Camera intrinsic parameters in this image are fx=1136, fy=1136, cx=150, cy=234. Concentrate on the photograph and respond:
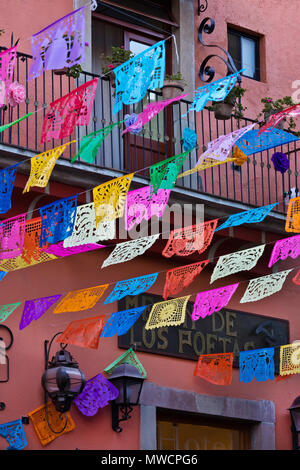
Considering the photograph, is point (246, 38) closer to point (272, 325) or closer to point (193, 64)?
point (193, 64)

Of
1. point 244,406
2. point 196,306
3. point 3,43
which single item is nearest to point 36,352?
point 196,306

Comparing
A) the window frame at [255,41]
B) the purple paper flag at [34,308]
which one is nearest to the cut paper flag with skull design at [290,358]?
the purple paper flag at [34,308]

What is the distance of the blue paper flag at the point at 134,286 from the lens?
415 inches

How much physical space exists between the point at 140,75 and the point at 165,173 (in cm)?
95

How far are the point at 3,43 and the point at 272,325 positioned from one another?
4361 mm

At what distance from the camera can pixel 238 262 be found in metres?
10.9

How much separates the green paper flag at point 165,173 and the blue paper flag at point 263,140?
1.05 meters

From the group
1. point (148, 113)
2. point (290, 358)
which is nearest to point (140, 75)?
point (148, 113)

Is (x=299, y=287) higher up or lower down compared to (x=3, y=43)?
lower down

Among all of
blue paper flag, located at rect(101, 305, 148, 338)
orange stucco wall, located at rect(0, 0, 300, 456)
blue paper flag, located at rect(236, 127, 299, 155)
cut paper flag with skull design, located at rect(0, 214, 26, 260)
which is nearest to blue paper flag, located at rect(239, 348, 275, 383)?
orange stucco wall, located at rect(0, 0, 300, 456)

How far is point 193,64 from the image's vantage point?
1367cm

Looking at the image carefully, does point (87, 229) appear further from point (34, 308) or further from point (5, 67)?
point (5, 67)

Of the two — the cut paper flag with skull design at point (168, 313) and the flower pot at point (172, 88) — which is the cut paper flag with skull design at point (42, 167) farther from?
the flower pot at point (172, 88)

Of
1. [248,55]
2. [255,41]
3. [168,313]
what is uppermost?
[255,41]
